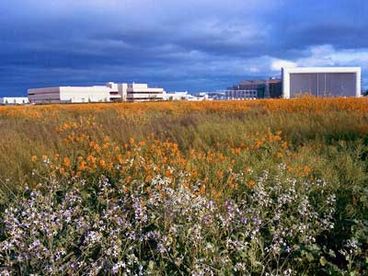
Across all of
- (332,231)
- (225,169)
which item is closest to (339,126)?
(225,169)

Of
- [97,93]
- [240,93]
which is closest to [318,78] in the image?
[240,93]

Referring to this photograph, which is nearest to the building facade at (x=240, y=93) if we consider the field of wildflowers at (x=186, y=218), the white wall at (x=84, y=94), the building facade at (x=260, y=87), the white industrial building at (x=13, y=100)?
the building facade at (x=260, y=87)

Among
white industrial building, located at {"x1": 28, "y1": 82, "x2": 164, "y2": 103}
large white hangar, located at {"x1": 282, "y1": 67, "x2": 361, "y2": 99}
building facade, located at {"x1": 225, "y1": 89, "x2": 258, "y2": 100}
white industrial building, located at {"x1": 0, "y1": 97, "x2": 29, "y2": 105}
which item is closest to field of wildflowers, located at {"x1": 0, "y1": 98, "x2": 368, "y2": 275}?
large white hangar, located at {"x1": 282, "y1": 67, "x2": 361, "y2": 99}

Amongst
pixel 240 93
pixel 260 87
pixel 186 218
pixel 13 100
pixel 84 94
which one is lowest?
pixel 186 218

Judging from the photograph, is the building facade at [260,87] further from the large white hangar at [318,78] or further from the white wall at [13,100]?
the white wall at [13,100]

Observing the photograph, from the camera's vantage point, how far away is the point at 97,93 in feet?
299

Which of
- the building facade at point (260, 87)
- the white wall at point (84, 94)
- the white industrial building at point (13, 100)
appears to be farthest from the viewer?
the white industrial building at point (13, 100)

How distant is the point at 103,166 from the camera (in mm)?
4684

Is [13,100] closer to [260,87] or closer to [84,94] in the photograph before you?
[84,94]

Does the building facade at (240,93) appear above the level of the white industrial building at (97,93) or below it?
below

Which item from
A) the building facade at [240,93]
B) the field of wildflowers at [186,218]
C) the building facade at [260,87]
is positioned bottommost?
the field of wildflowers at [186,218]

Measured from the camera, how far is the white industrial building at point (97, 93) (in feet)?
289

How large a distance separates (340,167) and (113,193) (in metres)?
3.07

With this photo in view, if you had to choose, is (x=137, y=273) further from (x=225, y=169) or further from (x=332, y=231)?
(x=225, y=169)
